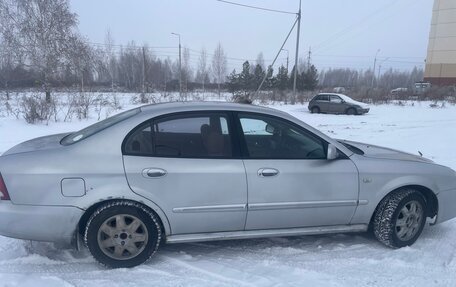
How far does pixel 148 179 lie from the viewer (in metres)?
3.22

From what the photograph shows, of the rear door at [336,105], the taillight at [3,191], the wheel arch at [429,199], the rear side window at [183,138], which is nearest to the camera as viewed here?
the taillight at [3,191]

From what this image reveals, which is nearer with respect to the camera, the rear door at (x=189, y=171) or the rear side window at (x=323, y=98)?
the rear door at (x=189, y=171)

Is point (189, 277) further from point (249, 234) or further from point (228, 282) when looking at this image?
point (249, 234)

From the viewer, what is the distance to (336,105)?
23531mm

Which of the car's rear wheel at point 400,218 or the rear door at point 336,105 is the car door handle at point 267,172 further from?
the rear door at point 336,105

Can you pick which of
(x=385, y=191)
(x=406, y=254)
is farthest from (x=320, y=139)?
(x=406, y=254)

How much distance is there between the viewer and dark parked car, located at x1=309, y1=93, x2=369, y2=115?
22828 mm

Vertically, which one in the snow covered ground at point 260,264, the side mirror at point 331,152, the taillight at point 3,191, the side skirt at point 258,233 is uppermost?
the side mirror at point 331,152

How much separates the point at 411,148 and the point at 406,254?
6.39 meters

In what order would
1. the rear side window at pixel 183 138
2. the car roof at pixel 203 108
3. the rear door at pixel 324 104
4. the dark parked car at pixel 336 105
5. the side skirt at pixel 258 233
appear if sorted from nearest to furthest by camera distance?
the rear side window at pixel 183 138
the side skirt at pixel 258 233
the car roof at pixel 203 108
the dark parked car at pixel 336 105
the rear door at pixel 324 104

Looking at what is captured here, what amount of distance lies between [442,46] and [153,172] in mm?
69368

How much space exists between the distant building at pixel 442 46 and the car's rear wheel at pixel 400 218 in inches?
2508

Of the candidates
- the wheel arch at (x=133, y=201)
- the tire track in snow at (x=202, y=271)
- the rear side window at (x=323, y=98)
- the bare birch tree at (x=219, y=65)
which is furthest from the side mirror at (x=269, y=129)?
the bare birch tree at (x=219, y=65)

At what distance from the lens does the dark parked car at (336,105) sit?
899 inches
